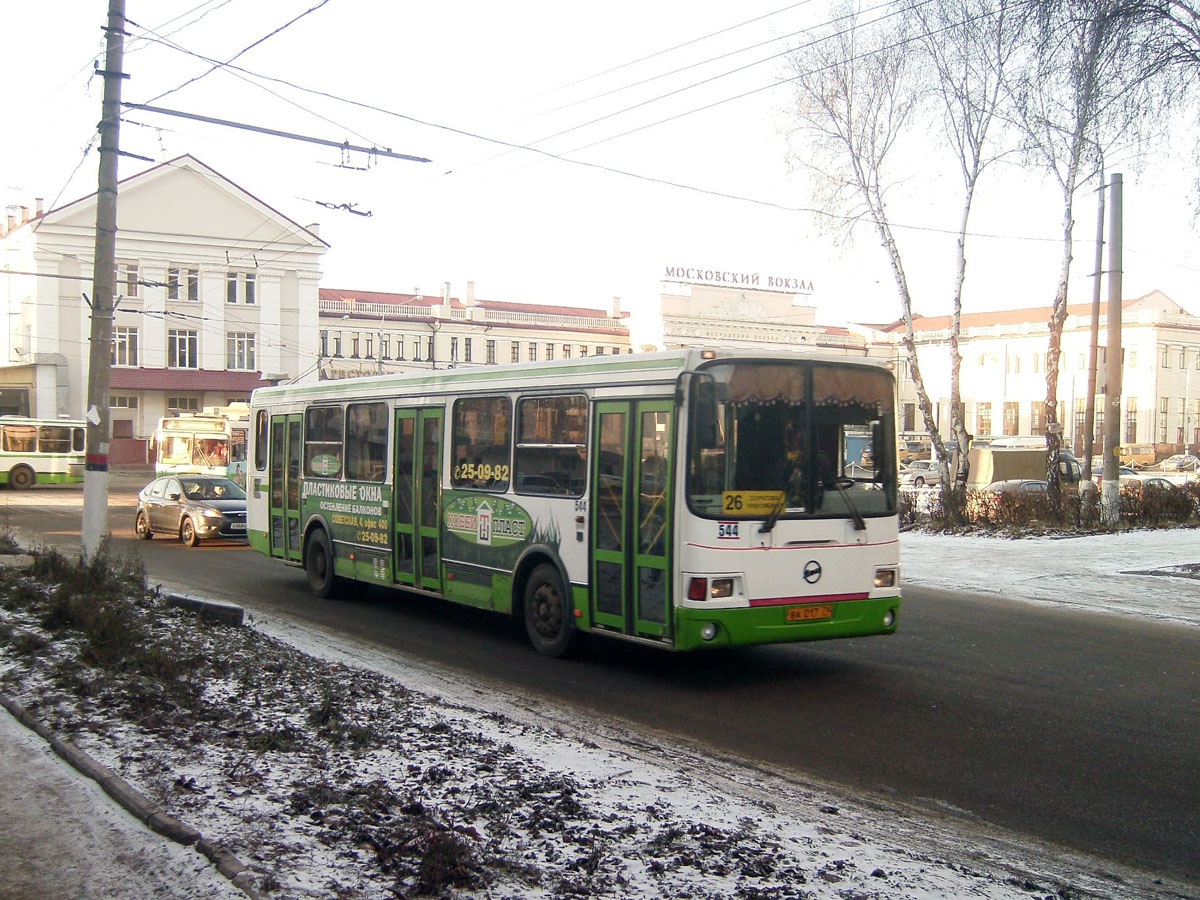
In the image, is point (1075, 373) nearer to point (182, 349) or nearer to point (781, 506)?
point (182, 349)

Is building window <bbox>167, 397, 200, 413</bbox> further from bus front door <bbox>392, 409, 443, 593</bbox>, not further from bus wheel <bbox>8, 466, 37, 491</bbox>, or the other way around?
bus front door <bbox>392, 409, 443, 593</bbox>

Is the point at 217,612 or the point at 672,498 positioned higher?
the point at 672,498

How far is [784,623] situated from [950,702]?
1392mm

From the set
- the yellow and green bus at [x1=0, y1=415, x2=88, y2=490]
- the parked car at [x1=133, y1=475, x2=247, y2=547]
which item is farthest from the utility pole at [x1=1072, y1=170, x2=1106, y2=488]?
the yellow and green bus at [x1=0, y1=415, x2=88, y2=490]

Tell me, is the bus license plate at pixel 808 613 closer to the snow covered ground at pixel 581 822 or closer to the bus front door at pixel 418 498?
the snow covered ground at pixel 581 822

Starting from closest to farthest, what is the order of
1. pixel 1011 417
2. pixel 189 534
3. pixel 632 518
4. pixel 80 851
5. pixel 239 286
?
pixel 80 851, pixel 632 518, pixel 189 534, pixel 239 286, pixel 1011 417

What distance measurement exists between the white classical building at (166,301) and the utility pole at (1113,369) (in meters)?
50.7

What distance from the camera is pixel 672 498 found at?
8992mm

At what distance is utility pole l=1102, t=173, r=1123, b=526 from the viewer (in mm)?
A: 21781

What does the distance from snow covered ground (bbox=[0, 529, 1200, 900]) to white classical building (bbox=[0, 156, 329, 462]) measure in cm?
6030

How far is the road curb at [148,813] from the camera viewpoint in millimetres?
4590

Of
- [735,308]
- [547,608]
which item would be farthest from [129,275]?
[547,608]

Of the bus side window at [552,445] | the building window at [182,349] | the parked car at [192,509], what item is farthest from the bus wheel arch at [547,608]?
the building window at [182,349]

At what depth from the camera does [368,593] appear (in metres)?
15.4
